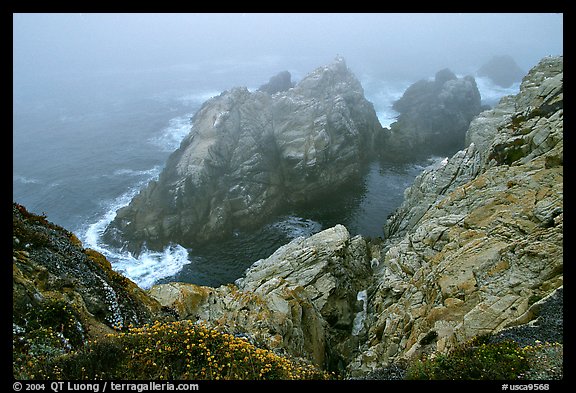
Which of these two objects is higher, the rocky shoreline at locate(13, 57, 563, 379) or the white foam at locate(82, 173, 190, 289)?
the rocky shoreline at locate(13, 57, 563, 379)

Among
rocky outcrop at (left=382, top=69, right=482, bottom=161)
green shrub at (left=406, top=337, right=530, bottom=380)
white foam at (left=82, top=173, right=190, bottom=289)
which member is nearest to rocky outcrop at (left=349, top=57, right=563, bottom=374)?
green shrub at (left=406, top=337, right=530, bottom=380)

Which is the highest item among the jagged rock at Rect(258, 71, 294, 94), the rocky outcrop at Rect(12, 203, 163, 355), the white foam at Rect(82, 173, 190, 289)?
the jagged rock at Rect(258, 71, 294, 94)

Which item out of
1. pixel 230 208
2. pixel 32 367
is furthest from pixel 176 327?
pixel 230 208

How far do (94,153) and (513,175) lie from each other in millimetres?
94537

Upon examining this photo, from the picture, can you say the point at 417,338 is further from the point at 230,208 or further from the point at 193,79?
the point at 193,79

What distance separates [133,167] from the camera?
90.5 m

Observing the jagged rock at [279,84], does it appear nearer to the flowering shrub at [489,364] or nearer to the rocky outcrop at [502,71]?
the rocky outcrop at [502,71]

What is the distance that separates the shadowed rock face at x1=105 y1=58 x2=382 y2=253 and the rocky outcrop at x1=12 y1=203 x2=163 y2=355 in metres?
46.5

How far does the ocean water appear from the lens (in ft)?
209

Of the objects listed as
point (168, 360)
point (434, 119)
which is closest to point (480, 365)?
point (168, 360)

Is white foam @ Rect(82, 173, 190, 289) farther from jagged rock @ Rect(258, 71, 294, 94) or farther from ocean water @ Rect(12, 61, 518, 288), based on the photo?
jagged rock @ Rect(258, 71, 294, 94)

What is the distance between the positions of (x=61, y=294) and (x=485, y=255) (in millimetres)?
23651

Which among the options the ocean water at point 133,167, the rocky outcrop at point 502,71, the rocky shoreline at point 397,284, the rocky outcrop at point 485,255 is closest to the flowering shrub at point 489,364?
the rocky shoreline at point 397,284

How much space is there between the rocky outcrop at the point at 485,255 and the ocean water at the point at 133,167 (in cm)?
2741
